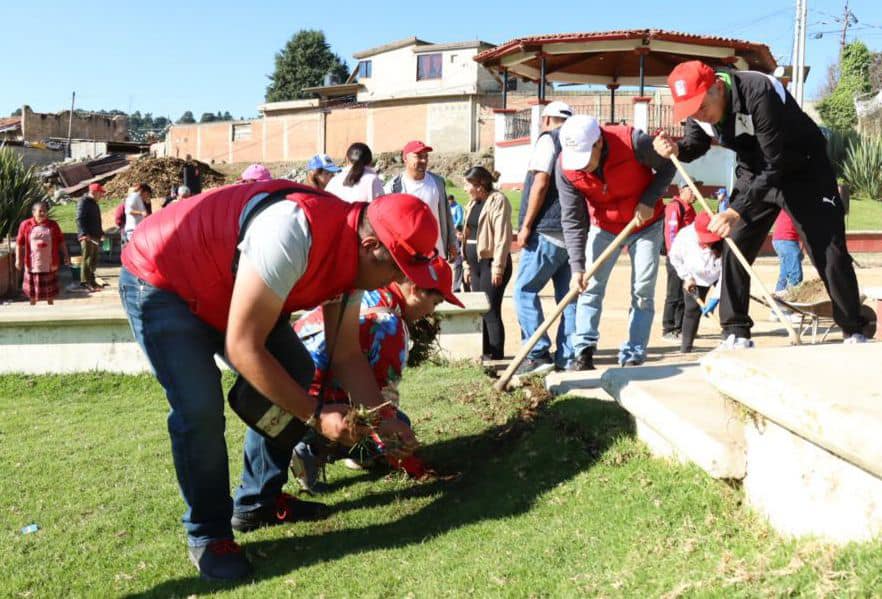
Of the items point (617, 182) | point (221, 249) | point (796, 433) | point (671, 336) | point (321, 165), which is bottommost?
point (671, 336)

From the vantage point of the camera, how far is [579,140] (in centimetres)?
543

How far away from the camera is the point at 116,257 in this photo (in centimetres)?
2123

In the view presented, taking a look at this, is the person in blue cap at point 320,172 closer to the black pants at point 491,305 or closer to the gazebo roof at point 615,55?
the black pants at point 491,305

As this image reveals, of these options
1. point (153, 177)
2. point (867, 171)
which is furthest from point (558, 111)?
point (153, 177)

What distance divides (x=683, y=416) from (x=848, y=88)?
152 feet

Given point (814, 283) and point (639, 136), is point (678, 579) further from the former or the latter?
point (814, 283)

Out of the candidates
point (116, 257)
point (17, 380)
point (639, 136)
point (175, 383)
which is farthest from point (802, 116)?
point (116, 257)

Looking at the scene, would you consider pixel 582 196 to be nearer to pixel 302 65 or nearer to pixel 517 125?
pixel 517 125

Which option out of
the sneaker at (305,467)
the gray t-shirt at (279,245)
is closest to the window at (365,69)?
the sneaker at (305,467)

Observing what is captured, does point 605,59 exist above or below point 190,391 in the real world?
above

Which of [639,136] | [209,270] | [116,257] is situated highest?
[639,136]

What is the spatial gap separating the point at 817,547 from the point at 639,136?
12.5 feet

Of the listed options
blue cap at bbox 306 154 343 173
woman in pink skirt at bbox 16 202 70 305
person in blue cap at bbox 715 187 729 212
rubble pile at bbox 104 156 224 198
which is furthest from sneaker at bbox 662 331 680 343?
rubble pile at bbox 104 156 224 198

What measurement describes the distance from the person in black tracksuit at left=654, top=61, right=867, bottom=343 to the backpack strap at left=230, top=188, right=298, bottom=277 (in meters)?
2.39
